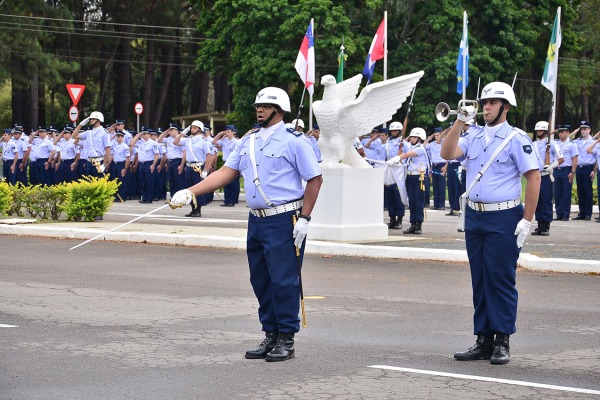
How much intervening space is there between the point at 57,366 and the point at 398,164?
41.4 feet

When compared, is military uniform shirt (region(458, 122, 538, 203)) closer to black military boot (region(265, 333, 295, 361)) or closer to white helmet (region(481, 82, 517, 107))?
white helmet (region(481, 82, 517, 107))

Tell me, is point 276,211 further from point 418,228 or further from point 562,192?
point 562,192

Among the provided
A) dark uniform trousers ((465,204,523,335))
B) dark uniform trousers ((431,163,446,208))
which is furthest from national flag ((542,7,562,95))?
dark uniform trousers ((465,204,523,335))

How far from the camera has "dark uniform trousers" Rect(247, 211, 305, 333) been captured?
8656mm

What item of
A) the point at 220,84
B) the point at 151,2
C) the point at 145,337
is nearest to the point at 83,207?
the point at 145,337

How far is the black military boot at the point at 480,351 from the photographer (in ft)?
28.5

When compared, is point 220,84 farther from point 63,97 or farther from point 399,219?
point 399,219

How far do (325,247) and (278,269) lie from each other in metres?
8.09

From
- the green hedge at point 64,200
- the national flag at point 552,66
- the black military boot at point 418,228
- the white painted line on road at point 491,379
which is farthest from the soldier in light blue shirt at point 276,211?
the national flag at point 552,66

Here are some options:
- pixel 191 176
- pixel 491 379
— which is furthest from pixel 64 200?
pixel 491 379

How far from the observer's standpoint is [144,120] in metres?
68.8

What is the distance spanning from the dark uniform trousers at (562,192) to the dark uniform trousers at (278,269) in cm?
1675

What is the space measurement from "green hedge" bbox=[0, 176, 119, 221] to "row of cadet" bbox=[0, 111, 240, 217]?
211 inches

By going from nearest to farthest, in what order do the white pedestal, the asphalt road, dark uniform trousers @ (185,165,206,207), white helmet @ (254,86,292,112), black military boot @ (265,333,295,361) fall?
the asphalt road < black military boot @ (265,333,295,361) < white helmet @ (254,86,292,112) < the white pedestal < dark uniform trousers @ (185,165,206,207)
